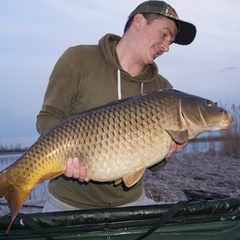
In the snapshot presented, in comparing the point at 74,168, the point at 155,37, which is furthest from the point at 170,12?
the point at 74,168

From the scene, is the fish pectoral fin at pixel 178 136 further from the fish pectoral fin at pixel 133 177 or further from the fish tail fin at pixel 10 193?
the fish tail fin at pixel 10 193

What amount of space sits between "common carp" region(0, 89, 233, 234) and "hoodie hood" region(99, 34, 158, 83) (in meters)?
0.44

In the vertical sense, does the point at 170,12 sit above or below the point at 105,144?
above

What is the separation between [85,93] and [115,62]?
27 cm

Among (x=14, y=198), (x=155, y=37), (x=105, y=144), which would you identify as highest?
(x=155, y=37)

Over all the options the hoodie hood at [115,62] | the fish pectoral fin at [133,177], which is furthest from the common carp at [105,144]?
the hoodie hood at [115,62]

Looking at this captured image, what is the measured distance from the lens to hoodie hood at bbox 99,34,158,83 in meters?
2.42

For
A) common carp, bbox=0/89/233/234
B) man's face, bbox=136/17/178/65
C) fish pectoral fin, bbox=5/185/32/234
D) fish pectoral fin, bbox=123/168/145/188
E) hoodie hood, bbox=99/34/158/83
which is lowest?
fish pectoral fin, bbox=5/185/32/234

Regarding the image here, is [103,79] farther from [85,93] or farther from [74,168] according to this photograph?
[74,168]

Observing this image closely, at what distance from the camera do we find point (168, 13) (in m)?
2.36

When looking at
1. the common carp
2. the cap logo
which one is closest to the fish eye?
the common carp

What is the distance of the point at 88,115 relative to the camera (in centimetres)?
200

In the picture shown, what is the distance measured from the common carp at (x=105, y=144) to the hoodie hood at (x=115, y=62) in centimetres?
44

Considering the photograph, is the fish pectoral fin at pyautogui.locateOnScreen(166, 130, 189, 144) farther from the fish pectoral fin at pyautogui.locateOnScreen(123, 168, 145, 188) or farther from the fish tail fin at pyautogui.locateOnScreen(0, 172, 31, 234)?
the fish tail fin at pyautogui.locateOnScreen(0, 172, 31, 234)
